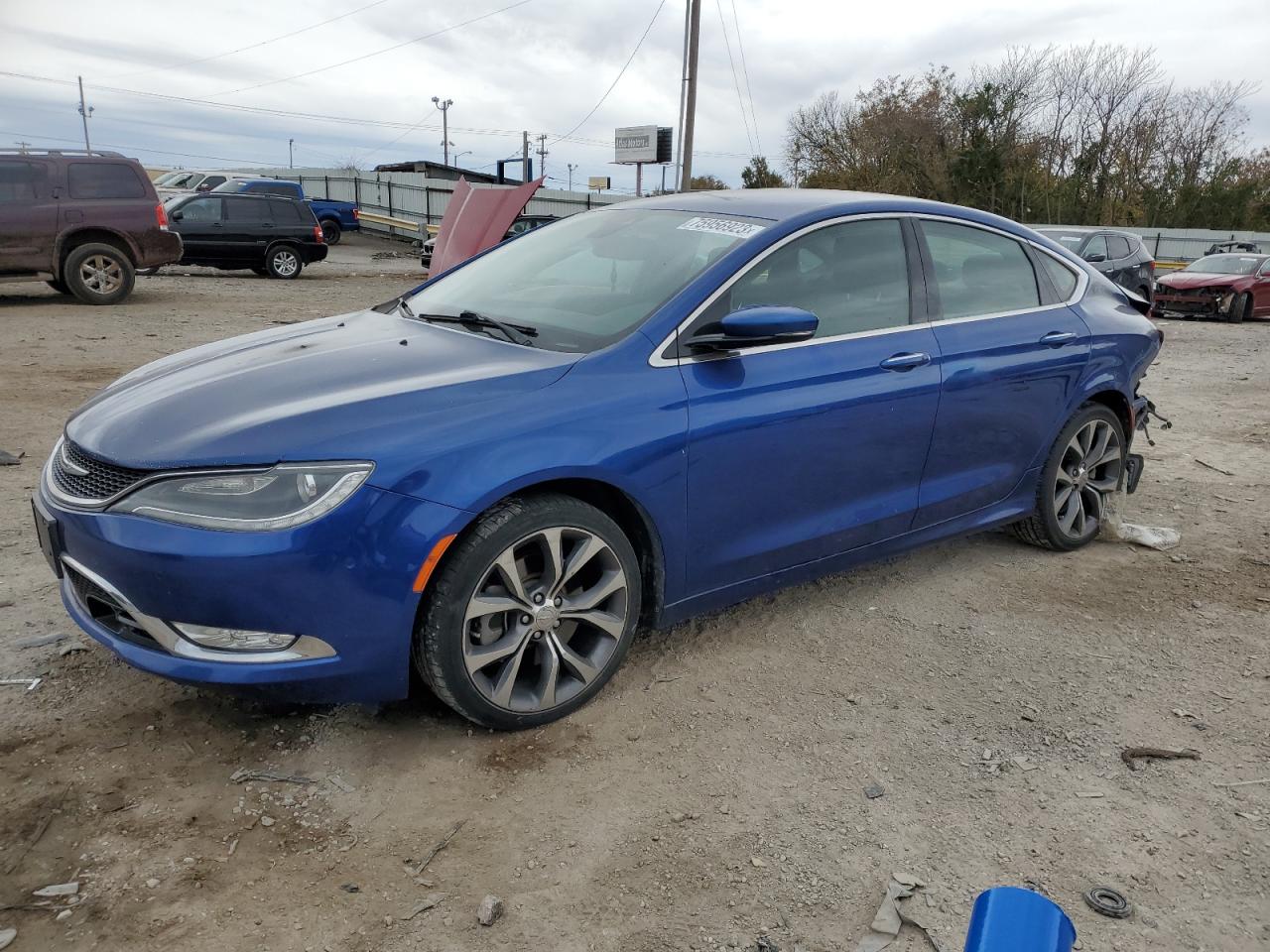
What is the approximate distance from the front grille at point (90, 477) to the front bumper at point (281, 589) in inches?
2.9

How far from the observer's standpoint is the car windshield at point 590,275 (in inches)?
130

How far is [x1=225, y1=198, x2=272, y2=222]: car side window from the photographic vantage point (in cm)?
1822

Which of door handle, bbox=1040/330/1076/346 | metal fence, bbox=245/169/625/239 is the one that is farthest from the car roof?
metal fence, bbox=245/169/625/239

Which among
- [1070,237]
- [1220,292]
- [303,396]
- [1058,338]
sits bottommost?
[1220,292]

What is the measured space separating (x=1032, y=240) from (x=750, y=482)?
2216 mm

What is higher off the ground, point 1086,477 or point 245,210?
point 245,210

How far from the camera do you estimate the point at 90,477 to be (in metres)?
2.77

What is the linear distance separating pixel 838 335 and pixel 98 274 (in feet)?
41.1

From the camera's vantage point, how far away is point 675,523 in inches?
124

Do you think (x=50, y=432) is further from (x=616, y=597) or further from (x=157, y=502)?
(x=616, y=597)

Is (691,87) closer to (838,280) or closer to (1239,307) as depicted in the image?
(1239,307)

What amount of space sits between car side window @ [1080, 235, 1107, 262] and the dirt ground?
12667 millimetres

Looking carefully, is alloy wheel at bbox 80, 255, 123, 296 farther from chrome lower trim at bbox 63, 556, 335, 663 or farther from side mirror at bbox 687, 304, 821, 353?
side mirror at bbox 687, 304, 821, 353

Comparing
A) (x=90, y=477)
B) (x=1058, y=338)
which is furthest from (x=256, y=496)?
(x=1058, y=338)
